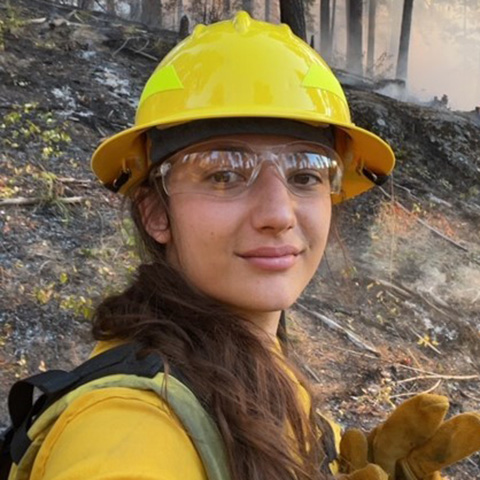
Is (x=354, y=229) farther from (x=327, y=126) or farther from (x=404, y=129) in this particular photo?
(x=327, y=126)

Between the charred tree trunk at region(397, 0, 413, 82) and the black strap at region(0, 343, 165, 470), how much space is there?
22516 mm

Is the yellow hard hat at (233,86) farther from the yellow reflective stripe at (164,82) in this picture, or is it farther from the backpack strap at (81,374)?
the backpack strap at (81,374)

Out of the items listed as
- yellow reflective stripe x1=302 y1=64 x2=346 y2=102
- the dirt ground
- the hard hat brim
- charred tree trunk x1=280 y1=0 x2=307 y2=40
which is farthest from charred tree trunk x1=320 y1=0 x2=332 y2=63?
yellow reflective stripe x1=302 y1=64 x2=346 y2=102

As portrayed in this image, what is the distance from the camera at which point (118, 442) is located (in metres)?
0.97

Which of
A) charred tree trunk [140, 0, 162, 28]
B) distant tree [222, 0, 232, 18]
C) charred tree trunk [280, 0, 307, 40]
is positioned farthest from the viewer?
distant tree [222, 0, 232, 18]

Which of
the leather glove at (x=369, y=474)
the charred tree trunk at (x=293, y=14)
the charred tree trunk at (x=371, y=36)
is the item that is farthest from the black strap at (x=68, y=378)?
the charred tree trunk at (x=371, y=36)

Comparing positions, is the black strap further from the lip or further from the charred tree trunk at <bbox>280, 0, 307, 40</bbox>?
the charred tree trunk at <bbox>280, 0, 307, 40</bbox>

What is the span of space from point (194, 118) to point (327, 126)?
407 mm

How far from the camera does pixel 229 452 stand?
1.10 metres

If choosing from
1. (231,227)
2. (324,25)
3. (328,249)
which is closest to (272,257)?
(231,227)

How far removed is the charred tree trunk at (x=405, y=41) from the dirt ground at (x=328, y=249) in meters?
14.2

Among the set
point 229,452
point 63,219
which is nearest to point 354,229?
point 63,219

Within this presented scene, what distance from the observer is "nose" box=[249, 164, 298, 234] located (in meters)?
1.42

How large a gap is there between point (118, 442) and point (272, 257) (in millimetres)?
610
